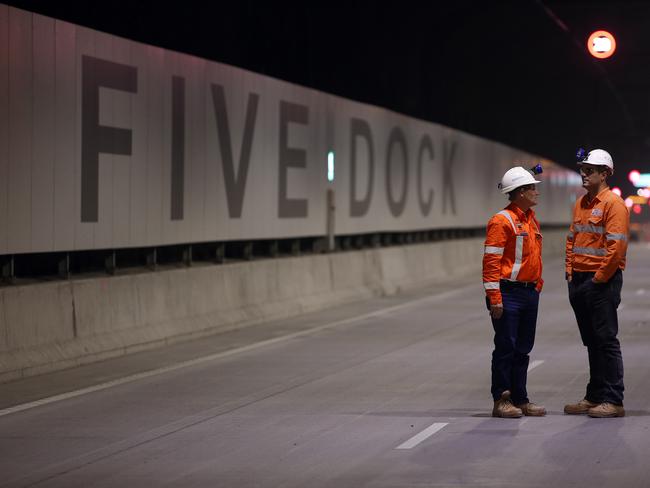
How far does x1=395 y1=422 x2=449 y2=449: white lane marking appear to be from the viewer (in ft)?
38.5

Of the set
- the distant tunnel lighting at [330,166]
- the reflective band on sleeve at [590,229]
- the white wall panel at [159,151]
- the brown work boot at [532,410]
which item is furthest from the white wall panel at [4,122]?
the distant tunnel lighting at [330,166]

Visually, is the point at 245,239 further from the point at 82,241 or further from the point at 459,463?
the point at 459,463

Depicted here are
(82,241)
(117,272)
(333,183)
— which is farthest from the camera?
(333,183)

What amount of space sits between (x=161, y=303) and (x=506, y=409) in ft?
27.0

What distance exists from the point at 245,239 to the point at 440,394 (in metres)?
9.94

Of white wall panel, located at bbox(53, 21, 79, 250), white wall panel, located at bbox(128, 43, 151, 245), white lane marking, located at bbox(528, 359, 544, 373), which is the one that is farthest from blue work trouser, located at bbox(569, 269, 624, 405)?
white wall panel, located at bbox(128, 43, 151, 245)

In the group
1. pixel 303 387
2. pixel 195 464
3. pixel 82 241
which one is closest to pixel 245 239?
pixel 82 241

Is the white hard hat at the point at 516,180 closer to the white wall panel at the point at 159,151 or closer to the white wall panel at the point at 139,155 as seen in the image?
the white wall panel at the point at 159,151

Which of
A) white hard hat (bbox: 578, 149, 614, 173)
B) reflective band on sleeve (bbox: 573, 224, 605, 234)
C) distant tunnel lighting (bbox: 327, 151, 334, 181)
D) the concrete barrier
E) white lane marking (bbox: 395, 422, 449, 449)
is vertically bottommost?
white lane marking (bbox: 395, 422, 449, 449)

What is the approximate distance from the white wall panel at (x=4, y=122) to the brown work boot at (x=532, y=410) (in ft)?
20.4

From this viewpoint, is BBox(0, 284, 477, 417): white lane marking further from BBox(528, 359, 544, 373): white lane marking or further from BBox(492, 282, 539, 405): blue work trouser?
BBox(492, 282, 539, 405): blue work trouser

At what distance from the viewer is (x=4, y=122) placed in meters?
16.5

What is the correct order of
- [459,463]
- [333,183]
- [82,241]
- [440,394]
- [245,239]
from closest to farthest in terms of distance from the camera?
1. [459,463]
2. [440,394]
3. [82,241]
4. [245,239]
5. [333,183]

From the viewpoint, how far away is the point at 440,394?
15000 mm
